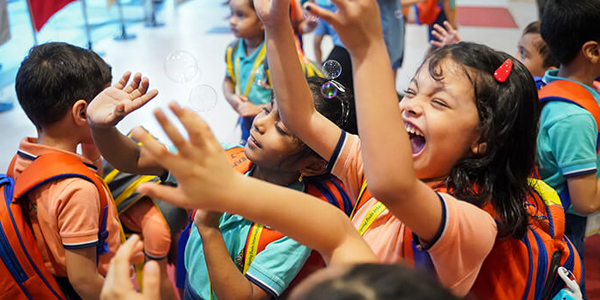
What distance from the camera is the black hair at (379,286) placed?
531mm

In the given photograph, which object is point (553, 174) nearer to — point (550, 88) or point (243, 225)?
point (550, 88)

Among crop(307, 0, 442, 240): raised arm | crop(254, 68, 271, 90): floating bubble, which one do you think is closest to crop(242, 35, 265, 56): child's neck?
crop(254, 68, 271, 90): floating bubble

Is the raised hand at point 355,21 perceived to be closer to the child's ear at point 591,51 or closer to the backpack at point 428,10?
the child's ear at point 591,51

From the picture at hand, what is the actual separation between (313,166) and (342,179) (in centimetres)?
19

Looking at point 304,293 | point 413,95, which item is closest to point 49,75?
point 413,95

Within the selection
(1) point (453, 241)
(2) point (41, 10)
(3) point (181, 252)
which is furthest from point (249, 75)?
(2) point (41, 10)

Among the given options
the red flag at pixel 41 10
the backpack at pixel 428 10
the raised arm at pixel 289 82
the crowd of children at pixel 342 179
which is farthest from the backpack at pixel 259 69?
the red flag at pixel 41 10

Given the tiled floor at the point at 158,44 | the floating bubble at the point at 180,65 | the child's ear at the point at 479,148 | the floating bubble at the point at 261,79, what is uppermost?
the child's ear at the point at 479,148

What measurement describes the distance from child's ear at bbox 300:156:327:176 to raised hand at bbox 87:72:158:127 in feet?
1.32

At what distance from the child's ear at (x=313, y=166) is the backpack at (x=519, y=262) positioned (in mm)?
219

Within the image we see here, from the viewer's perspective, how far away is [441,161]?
0.99 meters

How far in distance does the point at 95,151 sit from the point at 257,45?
52.1 inches

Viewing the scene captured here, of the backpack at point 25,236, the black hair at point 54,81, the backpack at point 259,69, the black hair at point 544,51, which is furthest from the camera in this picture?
the backpack at point 259,69

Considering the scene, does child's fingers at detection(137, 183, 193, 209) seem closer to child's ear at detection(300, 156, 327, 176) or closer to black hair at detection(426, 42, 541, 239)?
black hair at detection(426, 42, 541, 239)
